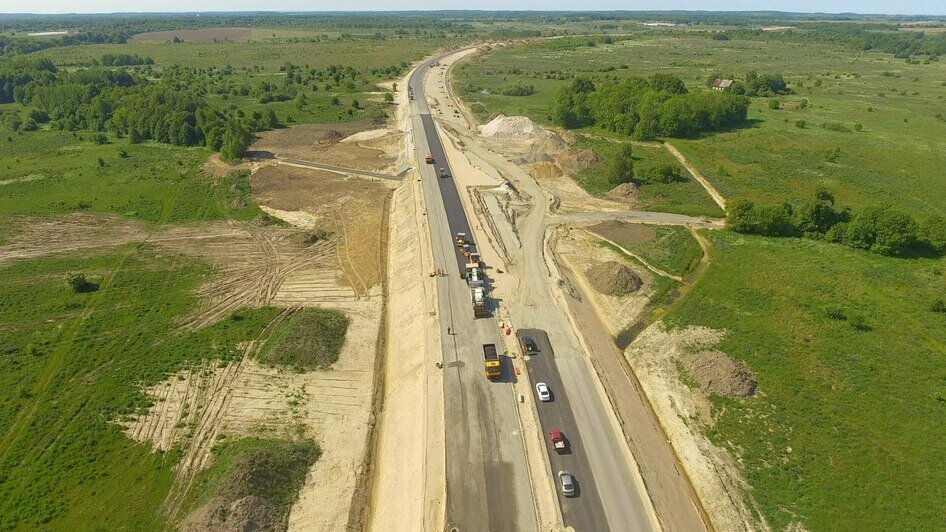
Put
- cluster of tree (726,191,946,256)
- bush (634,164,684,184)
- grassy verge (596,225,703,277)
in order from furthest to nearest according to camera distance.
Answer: bush (634,164,684,184)
grassy verge (596,225,703,277)
cluster of tree (726,191,946,256)

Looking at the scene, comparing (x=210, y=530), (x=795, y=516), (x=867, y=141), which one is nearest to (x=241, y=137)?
(x=210, y=530)

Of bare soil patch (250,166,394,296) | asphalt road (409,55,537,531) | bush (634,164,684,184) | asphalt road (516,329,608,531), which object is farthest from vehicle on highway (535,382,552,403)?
bush (634,164,684,184)

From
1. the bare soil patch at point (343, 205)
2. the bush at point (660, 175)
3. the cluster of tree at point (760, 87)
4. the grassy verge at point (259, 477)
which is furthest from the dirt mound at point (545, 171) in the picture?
the cluster of tree at point (760, 87)

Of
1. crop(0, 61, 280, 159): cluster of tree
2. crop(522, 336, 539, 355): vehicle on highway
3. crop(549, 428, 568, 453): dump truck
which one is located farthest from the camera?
crop(0, 61, 280, 159): cluster of tree

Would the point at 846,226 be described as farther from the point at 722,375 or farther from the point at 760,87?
the point at 760,87

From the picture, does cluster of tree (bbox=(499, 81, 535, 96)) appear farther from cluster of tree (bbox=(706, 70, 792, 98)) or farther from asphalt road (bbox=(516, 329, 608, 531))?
asphalt road (bbox=(516, 329, 608, 531))

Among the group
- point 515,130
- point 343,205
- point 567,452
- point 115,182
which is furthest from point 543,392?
point 115,182
